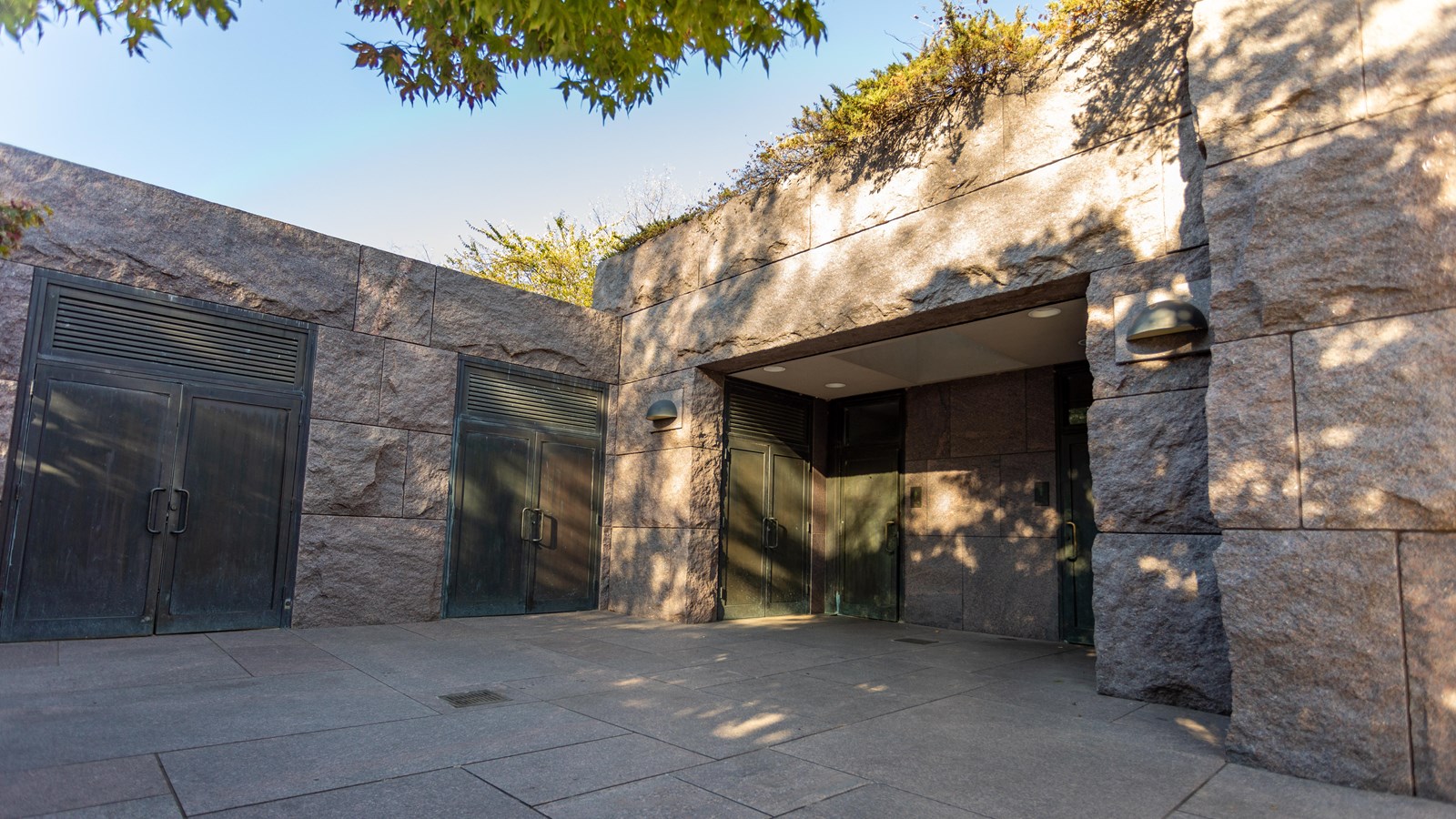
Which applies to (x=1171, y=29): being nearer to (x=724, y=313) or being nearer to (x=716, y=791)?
(x=724, y=313)

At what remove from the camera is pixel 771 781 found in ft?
10.7

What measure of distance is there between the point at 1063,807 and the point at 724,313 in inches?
226

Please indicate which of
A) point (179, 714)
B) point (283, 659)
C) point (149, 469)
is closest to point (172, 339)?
point (149, 469)

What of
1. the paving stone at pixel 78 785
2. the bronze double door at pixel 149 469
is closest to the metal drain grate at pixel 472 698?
the paving stone at pixel 78 785

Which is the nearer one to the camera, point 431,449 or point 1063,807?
point 1063,807

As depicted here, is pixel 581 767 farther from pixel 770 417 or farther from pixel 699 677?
pixel 770 417

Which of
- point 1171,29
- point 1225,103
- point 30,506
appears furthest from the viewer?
point 30,506

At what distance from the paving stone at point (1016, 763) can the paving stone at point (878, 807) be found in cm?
9

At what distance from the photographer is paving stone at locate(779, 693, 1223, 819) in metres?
3.09

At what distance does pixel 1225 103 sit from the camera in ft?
13.4

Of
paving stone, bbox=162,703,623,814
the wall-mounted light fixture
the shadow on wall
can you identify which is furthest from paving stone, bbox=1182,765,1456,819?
the wall-mounted light fixture

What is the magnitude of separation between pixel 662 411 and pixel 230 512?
161 inches

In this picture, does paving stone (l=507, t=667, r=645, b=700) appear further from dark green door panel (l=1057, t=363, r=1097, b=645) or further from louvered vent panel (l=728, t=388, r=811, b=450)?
dark green door panel (l=1057, t=363, r=1097, b=645)

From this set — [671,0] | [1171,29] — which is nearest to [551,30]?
[671,0]
